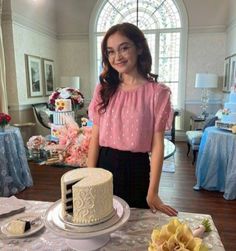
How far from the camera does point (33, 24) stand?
16.9ft

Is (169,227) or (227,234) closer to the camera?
(169,227)

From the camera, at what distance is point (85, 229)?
2.35ft

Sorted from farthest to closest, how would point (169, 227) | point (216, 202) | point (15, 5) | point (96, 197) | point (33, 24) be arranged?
point (33, 24)
point (15, 5)
point (216, 202)
point (96, 197)
point (169, 227)

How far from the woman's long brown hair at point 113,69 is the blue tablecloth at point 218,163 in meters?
2.04

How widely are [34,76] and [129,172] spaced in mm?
4639

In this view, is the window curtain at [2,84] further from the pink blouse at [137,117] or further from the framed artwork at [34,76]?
the pink blouse at [137,117]

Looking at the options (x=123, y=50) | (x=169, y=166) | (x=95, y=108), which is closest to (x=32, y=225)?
(x=95, y=108)

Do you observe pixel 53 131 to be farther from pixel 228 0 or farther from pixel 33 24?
pixel 228 0

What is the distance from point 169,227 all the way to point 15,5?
5.13 metres

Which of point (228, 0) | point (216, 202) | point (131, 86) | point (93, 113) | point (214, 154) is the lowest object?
point (216, 202)

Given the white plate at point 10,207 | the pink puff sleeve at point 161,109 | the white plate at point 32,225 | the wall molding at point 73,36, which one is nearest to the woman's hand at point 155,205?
the pink puff sleeve at point 161,109

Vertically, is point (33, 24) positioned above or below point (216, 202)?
above

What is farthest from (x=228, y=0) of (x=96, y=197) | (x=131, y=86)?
(x=96, y=197)

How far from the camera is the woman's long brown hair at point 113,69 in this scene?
1.07 metres
